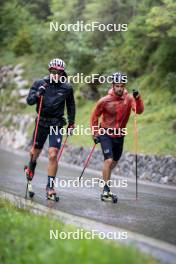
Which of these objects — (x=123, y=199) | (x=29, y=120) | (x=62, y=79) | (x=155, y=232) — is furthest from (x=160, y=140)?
(x=29, y=120)

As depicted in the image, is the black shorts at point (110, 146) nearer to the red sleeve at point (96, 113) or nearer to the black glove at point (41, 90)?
the red sleeve at point (96, 113)

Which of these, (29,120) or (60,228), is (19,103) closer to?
A: (29,120)

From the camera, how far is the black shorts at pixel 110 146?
10.7 metres

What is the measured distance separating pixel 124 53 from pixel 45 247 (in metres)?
20.5

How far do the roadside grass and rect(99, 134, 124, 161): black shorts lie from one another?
2.99 metres

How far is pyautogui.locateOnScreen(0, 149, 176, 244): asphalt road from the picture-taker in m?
8.20

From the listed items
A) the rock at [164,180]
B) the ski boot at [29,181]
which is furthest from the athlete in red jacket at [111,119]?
Result: the rock at [164,180]

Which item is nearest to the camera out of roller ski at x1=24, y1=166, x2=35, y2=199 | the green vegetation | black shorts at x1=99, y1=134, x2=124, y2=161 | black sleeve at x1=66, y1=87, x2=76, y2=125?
roller ski at x1=24, y1=166, x2=35, y2=199

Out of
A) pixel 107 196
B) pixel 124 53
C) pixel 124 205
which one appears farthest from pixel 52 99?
pixel 124 53

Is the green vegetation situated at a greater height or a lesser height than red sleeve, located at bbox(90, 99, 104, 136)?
greater

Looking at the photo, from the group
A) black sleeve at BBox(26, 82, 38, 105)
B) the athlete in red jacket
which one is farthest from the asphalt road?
black sleeve at BBox(26, 82, 38, 105)

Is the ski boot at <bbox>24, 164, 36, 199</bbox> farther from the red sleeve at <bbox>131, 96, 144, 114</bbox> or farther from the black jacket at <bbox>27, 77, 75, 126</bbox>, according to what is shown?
the red sleeve at <bbox>131, 96, 144, 114</bbox>

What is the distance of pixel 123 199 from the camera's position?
11.2 meters

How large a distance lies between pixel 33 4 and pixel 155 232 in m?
37.9
